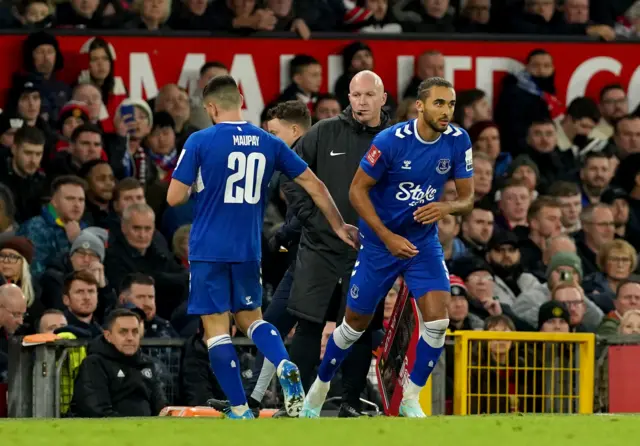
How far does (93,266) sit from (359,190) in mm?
3782

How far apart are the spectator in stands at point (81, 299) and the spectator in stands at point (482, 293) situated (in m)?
3.42

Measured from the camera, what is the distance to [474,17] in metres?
19.7

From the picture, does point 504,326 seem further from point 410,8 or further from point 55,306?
point 410,8

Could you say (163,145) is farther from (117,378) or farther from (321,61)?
(117,378)

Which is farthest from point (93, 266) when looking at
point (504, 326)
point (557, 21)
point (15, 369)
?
point (557, 21)

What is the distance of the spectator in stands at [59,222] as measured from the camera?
15.1m

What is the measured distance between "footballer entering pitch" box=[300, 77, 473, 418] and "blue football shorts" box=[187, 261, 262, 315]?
77cm

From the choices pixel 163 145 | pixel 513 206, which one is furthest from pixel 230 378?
pixel 513 206

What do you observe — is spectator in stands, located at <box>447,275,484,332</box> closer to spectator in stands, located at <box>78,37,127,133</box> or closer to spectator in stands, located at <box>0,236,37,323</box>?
spectator in stands, located at <box>0,236,37,323</box>

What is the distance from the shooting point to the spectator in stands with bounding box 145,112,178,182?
16859 mm

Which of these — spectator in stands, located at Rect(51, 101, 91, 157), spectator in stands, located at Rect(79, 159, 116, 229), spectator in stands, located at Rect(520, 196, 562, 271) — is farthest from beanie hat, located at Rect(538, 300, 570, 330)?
spectator in stands, located at Rect(51, 101, 91, 157)

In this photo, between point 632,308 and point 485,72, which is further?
point 485,72

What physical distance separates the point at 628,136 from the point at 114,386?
847cm

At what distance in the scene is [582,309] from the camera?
50.0 ft
